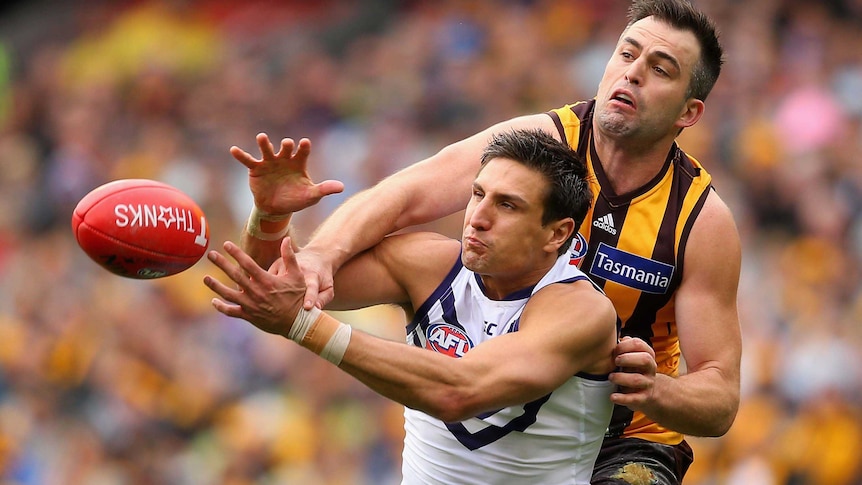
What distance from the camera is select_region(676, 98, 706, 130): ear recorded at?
5367mm

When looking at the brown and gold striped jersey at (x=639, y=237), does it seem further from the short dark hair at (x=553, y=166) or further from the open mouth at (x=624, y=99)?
the short dark hair at (x=553, y=166)

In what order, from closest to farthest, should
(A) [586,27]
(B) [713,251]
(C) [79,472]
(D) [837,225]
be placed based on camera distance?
(B) [713,251] → (D) [837,225] → (C) [79,472] → (A) [586,27]

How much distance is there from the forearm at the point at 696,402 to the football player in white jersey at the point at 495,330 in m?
0.19

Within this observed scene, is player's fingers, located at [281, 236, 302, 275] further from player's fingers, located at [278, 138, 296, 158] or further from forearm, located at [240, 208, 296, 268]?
forearm, located at [240, 208, 296, 268]

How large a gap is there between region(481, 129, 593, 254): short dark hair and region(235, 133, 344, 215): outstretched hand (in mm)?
627

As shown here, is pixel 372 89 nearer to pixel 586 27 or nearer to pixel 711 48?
pixel 586 27

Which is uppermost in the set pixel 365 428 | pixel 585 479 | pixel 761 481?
pixel 585 479

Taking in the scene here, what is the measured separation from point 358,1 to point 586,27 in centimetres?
291

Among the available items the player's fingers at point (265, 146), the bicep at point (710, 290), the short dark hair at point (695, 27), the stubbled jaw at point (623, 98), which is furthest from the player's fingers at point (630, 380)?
the player's fingers at point (265, 146)

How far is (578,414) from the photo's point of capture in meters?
4.82

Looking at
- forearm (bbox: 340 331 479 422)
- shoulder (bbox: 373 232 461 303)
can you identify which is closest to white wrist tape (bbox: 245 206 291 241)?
shoulder (bbox: 373 232 461 303)

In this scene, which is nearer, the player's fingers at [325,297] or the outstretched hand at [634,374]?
the player's fingers at [325,297]

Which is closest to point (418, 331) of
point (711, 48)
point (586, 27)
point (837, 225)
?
point (711, 48)

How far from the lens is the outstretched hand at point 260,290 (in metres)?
4.02
